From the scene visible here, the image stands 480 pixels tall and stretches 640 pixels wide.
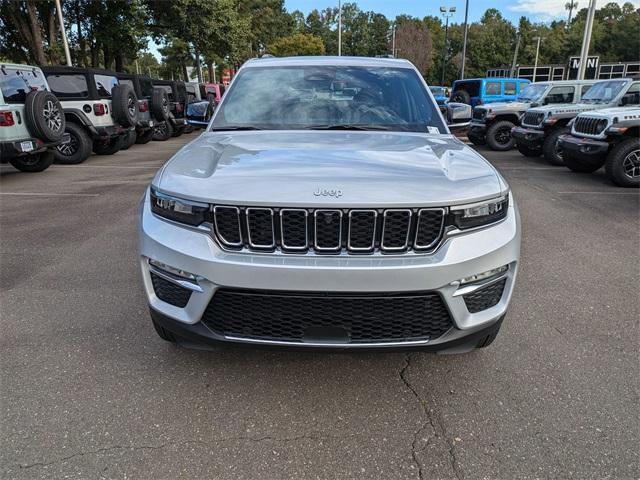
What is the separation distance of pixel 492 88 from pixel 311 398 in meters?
18.8

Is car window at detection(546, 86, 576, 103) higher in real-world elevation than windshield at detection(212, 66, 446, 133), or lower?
lower

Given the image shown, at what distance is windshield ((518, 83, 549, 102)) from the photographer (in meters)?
13.5

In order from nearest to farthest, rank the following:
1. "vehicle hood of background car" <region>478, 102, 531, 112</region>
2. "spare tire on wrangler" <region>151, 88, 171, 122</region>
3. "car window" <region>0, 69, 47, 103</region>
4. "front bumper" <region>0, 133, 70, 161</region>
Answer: "front bumper" <region>0, 133, 70, 161</region>
"car window" <region>0, 69, 47, 103</region>
"vehicle hood of background car" <region>478, 102, 531, 112</region>
"spare tire on wrangler" <region>151, 88, 171, 122</region>

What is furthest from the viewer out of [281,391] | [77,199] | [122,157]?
[122,157]

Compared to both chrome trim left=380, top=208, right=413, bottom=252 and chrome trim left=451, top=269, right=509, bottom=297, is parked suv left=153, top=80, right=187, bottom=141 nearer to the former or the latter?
chrome trim left=380, top=208, right=413, bottom=252

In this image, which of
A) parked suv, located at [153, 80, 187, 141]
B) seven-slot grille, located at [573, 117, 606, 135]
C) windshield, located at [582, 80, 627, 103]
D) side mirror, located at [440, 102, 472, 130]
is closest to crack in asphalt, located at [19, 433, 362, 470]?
side mirror, located at [440, 102, 472, 130]

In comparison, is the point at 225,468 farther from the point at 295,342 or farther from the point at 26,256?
the point at 26,256

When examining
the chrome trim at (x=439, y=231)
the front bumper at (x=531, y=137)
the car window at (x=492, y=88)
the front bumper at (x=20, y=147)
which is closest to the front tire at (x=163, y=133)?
the front bumper at (x=20, y=147)

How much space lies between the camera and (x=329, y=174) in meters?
2.26

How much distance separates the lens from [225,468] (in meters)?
2.12

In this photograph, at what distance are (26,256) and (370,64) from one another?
153 inches

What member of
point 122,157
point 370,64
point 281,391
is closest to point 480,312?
point 281,391

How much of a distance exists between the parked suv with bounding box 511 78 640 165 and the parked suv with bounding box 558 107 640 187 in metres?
1.56

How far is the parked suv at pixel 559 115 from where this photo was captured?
10.5 metres
